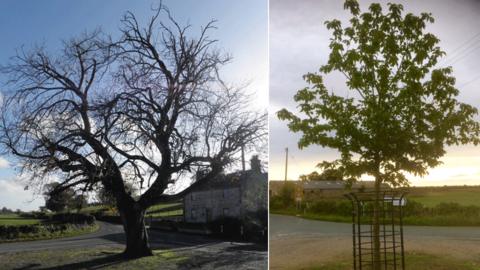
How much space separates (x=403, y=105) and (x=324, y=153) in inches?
28.8

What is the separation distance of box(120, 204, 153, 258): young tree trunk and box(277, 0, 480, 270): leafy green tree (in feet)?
5.22

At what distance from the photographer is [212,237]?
10.9 feet

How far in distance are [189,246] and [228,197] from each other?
15.6 inches

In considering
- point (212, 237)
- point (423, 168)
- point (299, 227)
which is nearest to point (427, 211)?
point (423, 168)

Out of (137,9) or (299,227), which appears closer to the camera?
(137,9)

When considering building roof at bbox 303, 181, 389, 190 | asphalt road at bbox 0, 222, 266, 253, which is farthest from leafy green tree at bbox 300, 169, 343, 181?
asphalt road at bbox 0, 222, 266, 253

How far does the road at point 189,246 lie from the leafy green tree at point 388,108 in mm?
1186

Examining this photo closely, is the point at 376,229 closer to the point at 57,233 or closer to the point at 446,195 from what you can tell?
the point at 446,195

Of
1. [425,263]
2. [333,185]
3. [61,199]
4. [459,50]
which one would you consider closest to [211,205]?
[61,199]

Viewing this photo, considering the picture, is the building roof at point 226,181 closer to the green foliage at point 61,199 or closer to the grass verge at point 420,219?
the green foliage at point 61,199

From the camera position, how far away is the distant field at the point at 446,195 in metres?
4.80

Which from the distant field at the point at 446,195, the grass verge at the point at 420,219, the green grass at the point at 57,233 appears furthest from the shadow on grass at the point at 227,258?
the distant field at the point at 446,195

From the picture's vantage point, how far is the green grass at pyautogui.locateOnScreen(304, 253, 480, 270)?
436cm

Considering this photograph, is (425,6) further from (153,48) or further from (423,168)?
(153,48)
